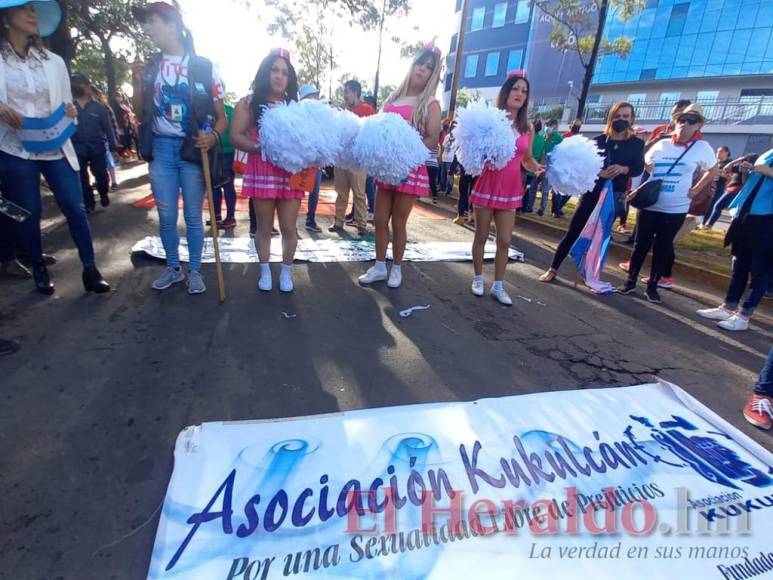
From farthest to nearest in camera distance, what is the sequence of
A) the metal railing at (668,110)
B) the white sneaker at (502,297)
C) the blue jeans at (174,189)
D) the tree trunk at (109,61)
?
the metal railing at (668,110), the tree trunk at (109,61), the white sneaker at (502,297), the blue jeans at (174,189)

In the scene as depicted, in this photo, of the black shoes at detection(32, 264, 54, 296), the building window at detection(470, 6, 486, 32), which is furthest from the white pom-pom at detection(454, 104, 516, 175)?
the building window at detection(470, 6, 486, 32)

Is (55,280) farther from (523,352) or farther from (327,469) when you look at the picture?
(523,352)

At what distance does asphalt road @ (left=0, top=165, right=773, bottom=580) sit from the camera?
1.68 metres

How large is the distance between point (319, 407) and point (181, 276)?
2.23 metres

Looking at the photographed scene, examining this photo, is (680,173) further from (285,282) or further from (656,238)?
(285,282)

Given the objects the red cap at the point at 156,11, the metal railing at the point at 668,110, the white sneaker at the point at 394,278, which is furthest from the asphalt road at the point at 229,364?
the metal railing at the point at 668,110

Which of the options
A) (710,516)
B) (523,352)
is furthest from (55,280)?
(710,516)

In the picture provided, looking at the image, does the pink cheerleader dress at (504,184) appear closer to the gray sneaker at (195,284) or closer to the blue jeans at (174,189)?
the blue jeans at (174,189)

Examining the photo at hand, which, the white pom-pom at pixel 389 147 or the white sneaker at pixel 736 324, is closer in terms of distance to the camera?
the white pom-pom at pixel 389 147

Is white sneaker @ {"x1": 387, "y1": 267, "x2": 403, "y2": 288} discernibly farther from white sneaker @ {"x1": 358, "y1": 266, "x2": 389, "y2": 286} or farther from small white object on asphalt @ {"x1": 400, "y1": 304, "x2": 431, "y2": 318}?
small white object on asphalt @ {"x1": 400, "y1": 304, "x2": 431, "y2": 318}

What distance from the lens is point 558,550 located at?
5.12 ft

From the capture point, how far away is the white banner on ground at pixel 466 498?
1500 millimetres

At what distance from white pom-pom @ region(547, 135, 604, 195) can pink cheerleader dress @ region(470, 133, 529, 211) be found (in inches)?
13.2

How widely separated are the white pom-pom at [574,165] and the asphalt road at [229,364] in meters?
1.09
